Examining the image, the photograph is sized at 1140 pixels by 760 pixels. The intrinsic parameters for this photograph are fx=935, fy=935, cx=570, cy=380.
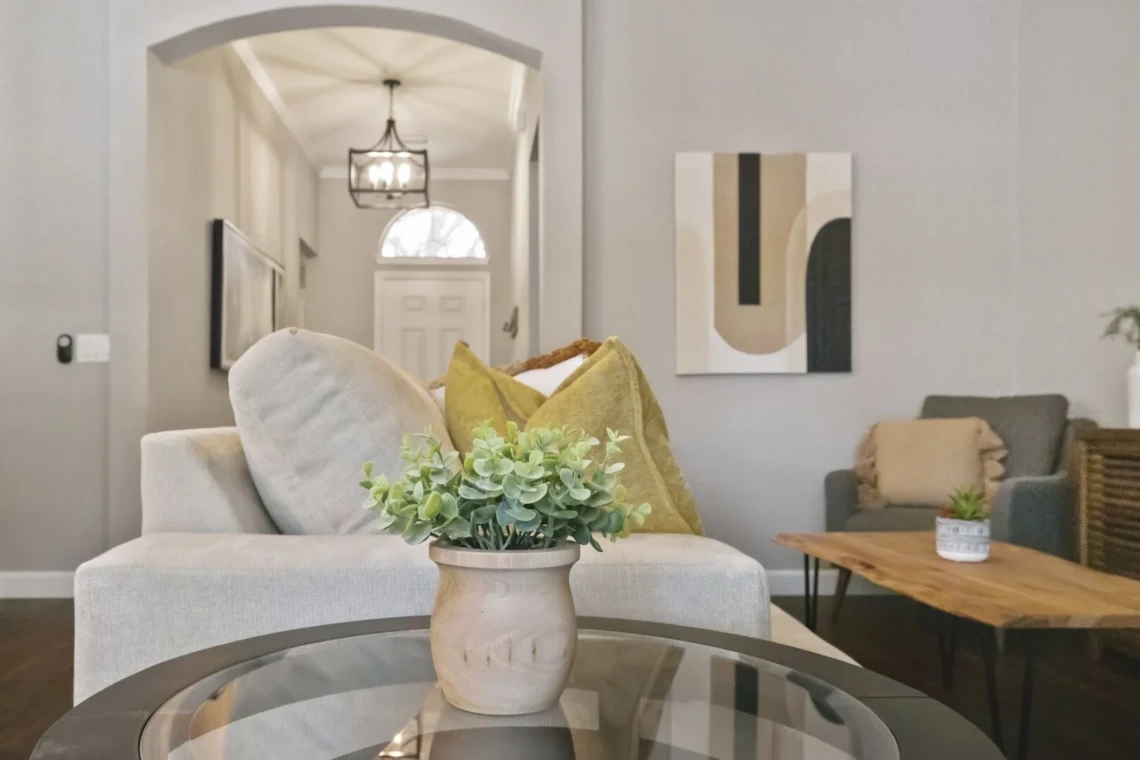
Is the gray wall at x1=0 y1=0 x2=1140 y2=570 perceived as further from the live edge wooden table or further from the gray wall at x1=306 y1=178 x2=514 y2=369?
the gray wall at x1=306 y1=178 x2=514 y2=369

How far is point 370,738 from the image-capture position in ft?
2.82

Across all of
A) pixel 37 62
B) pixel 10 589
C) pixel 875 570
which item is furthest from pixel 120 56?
pixel 875 570

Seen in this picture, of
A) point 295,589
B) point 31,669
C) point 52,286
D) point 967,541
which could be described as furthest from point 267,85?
point 295,589

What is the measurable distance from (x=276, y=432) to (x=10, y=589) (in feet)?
10.1

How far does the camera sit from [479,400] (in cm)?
174

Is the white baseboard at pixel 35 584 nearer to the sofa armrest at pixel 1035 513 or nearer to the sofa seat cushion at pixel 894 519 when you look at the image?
the sofa seat cushion at pixel 894 519

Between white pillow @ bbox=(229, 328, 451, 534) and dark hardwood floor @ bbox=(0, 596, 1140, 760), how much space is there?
115 cm

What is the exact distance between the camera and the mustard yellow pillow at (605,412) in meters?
1.62

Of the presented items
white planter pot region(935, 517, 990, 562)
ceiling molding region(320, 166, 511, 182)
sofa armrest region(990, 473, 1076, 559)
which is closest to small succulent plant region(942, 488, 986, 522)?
white planter pot region(935, 517, 990, 562)

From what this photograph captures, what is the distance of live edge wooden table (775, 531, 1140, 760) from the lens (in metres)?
1.76

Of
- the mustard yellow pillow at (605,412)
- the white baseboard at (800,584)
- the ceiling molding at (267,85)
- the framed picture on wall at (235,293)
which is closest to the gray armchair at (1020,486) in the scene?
the white baseboard at (800,584)

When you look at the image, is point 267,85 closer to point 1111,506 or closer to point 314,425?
point 314,425

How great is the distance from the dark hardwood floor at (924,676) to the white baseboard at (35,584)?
120mm

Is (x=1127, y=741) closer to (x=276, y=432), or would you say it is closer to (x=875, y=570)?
(x=875, y=570)
